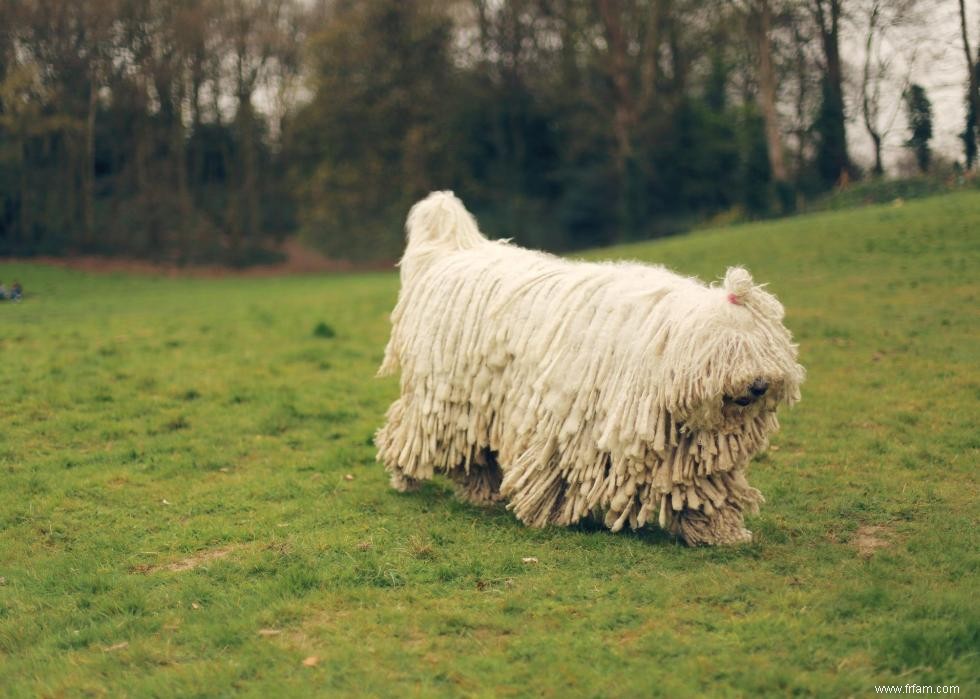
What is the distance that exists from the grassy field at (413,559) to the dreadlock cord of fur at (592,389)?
0.96 feet

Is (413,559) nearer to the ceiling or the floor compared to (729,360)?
nearer to the floor

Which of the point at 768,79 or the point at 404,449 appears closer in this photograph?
the point at 404,449

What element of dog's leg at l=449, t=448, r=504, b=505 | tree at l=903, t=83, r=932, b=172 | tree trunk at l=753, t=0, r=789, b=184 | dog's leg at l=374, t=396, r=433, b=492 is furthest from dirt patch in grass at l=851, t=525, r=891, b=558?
tree trunk at l=753, t=0, r=789, b=184

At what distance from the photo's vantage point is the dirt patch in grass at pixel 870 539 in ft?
19.5

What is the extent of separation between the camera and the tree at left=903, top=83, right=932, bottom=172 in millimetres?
28891

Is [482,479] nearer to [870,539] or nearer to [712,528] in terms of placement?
[712,528]

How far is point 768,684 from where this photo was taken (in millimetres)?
4336

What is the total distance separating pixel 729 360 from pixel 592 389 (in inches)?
37.2

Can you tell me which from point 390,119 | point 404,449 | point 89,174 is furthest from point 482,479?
point 390,119

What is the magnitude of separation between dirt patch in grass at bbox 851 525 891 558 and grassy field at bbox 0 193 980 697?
0.10 ft

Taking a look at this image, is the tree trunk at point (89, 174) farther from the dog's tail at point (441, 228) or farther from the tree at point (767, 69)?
the dog's tail at point (441, 228)

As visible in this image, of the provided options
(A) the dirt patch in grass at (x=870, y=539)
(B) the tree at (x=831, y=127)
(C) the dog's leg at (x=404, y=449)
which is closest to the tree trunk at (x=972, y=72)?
(B) the tree at (x=831, y=127)

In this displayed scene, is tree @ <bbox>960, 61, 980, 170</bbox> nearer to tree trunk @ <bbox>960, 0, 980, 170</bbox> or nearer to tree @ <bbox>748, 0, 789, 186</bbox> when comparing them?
tree trunk @ <bbox>960, 0, 980, 170</bbox>

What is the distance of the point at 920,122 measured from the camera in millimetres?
29234
